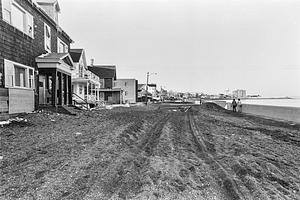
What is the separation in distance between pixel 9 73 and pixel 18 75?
1.19 meters

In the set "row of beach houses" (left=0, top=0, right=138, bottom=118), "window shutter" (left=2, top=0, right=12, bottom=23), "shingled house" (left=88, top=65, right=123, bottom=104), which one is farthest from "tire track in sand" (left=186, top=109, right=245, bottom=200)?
"shingled house" (left=88, top=65, right=123, bottom=104)

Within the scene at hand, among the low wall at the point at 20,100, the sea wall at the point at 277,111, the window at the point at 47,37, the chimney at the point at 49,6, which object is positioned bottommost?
the sea wall at the point at 277,111

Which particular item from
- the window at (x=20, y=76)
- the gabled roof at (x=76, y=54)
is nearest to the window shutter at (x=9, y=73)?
the window at (x=20, y=76)

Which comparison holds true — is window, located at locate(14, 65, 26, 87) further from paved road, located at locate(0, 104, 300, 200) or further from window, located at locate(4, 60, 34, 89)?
paved road, located at locate(0, 104, 300, 200)

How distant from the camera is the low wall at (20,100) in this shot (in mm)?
10953

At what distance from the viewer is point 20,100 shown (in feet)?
38.7

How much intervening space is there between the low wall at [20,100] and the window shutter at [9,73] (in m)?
0.35

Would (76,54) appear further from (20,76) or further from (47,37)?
(20,76)

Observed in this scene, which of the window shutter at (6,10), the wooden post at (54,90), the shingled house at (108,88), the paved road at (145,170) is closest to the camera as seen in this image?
the paved road at (145,170)

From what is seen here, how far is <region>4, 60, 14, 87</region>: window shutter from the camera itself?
1085 cm

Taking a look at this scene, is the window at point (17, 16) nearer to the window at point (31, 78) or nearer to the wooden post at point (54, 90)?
the window at point (31, 78)

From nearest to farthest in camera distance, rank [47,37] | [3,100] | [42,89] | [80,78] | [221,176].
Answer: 1. [221,176]
2. [3,100]
3. [42,89]
4. [47,37]
5. [80,78]

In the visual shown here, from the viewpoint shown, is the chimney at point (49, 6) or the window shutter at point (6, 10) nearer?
the window shutter at point (6, 10)

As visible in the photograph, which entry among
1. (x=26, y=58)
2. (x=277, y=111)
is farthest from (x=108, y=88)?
(x=26, y=58)
